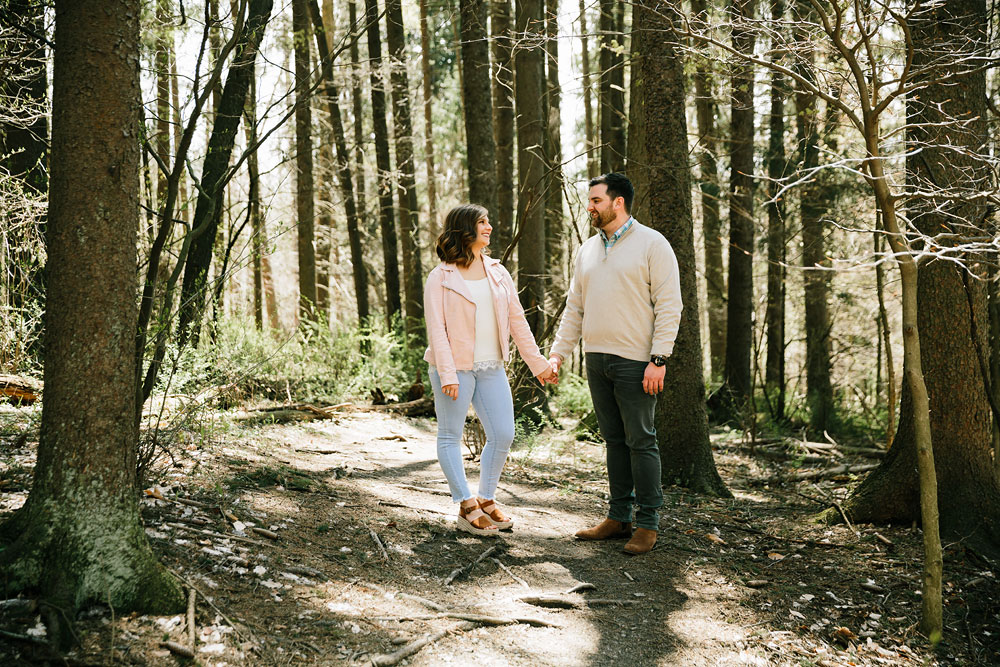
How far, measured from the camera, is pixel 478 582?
170 inches

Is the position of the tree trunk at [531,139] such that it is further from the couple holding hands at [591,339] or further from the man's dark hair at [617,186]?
the man's dark hair at [617,186]

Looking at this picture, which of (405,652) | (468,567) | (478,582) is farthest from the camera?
(468,567)

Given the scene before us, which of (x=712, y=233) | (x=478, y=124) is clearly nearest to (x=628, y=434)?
(x=478, y=124)

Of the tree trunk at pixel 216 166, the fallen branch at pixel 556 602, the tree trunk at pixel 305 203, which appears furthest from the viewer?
the tree trunk at pixel 305 203

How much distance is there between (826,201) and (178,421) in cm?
1284

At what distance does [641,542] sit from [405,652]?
2189 millimetres

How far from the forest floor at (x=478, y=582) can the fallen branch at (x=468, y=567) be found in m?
0.02

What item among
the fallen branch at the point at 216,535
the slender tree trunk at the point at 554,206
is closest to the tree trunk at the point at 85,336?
the fallen branch at the point at 216,535

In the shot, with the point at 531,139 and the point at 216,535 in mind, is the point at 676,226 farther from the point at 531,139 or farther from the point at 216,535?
the point at 531,139

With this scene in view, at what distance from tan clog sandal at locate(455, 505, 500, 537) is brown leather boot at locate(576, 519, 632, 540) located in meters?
0.67

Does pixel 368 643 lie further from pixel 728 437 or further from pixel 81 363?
pixel 728 437

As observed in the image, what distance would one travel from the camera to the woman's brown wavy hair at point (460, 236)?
495 centimetres

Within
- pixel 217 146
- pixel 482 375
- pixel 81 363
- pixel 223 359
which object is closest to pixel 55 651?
pixel 81 363

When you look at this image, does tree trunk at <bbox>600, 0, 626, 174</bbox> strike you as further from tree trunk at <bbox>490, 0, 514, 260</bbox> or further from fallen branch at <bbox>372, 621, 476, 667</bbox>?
fallen branch at <bbox>372, 621, 476, 667</bbox>
